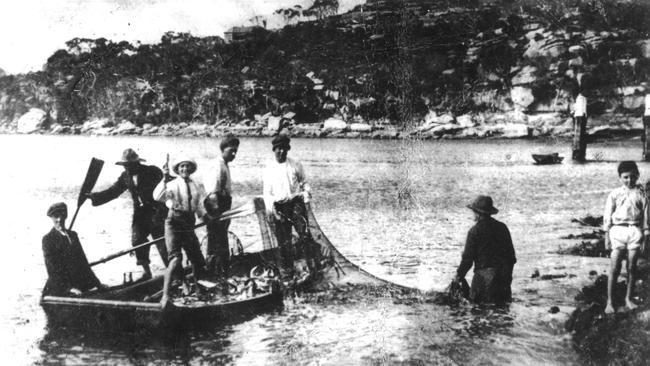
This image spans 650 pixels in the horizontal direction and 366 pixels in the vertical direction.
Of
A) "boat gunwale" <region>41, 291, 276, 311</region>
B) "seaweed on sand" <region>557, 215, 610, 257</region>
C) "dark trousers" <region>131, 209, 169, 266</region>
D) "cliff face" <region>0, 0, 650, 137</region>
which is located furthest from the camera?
"cliff face" <region>0, 0, 650, 137</region>

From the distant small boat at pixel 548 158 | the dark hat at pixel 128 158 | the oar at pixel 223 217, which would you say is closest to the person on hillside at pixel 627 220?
the oar at pixel 223 217

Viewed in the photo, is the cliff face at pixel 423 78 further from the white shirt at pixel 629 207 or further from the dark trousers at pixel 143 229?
the white shirt at pixel 629 207

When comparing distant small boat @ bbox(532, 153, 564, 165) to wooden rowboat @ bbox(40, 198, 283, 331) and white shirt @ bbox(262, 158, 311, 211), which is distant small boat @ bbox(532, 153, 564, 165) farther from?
wooden rowboat @ bbox(40, 198, 283, 331)

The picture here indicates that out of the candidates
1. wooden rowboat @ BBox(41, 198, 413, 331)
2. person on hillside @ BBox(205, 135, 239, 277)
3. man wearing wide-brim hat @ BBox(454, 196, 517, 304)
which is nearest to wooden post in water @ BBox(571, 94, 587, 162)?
wooden rowboat @ BBox(41, 198, 413, 331)

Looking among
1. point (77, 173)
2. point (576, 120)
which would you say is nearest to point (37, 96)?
point (77, 173)

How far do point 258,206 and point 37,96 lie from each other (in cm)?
4988

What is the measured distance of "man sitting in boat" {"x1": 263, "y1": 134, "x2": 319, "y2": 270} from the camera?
769 centimetres

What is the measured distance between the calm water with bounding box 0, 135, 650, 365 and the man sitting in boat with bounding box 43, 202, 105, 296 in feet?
1.88

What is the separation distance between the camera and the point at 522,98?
52.5 metres

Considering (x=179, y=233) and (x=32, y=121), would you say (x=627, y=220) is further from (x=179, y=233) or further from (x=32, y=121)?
(x=32, y=121)

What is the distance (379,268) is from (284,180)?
3423mm

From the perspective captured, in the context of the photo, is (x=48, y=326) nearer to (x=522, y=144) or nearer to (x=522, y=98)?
(x=522, y=144)

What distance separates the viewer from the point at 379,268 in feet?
34.2

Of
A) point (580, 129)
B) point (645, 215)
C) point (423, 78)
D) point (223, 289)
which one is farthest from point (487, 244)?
point (423, 78)
